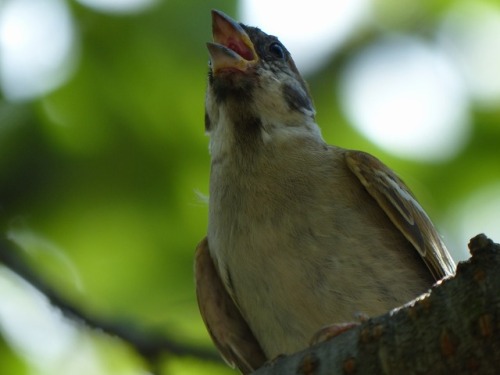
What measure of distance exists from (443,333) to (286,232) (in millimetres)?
2084

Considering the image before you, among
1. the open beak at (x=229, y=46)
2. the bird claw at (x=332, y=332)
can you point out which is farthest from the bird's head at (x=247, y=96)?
the bird claw at (x=332, y=332)

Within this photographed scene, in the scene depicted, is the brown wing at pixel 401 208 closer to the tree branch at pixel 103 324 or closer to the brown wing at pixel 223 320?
the brown wing at pixel 223 320

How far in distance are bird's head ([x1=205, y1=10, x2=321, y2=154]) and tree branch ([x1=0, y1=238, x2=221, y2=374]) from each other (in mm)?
1095

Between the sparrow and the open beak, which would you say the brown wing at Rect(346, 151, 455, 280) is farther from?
the open beak

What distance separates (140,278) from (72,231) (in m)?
0.47

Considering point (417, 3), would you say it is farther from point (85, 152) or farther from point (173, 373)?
point (173, 373)

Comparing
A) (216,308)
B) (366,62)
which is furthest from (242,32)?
(216,308)

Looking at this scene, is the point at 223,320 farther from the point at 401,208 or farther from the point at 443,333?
the point at 443,333

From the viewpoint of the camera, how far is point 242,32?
5.54 meters

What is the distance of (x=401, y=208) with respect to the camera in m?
4.82

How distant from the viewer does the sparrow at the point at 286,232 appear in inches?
181

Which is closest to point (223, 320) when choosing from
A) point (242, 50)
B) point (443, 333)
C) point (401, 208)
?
point (401, 208)

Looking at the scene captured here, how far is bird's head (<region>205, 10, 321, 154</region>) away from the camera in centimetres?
530

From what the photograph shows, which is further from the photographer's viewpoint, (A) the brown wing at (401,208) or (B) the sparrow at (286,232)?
(A) the brown wing at (401,208)
